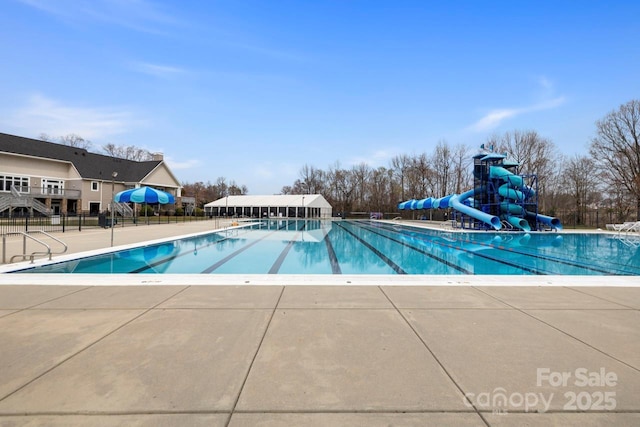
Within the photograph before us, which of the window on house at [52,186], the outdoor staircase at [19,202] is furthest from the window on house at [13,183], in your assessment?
the window on house at [52,186]

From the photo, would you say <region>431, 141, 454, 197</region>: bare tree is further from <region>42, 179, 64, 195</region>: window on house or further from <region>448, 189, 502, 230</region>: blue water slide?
<region>42, 179, 64, 195</region>: window on house

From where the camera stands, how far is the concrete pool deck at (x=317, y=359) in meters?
2.37

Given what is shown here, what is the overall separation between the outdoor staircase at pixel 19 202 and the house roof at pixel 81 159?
204 inches

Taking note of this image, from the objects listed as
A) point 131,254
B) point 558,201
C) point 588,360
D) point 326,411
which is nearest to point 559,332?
point 588,360

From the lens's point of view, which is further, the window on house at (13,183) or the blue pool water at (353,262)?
the window on house at (13,183)

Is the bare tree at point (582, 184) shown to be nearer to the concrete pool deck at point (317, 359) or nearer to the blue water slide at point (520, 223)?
the blue water slide at point (520, 223)

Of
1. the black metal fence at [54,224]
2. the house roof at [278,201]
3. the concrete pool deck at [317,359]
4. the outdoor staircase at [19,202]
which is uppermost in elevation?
the house roof at [278,201]

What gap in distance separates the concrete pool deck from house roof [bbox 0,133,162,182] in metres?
39.5

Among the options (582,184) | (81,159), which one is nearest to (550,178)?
(582,184)

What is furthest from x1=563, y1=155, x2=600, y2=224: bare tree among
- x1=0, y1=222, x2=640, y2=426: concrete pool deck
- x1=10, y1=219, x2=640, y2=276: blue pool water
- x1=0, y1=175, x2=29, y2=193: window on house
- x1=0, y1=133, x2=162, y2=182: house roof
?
x1=0, y1=175, x2=29, y2=193: window on house

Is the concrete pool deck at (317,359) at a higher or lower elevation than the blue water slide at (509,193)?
lower

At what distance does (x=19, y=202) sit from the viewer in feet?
101

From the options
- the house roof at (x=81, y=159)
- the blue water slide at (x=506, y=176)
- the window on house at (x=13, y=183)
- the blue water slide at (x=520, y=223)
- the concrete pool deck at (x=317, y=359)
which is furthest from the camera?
the house roof at (x=81, y=159)

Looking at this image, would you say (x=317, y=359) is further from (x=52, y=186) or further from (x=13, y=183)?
(x=52, y=186)
